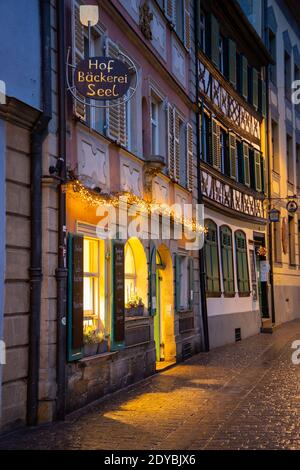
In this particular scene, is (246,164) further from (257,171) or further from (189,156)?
(189,156)

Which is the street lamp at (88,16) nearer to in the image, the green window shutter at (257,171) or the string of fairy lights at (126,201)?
the string of fairy lights at (126,201)

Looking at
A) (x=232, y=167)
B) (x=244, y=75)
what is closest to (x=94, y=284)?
(x=232, y=167)

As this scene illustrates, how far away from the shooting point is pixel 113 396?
10.4m

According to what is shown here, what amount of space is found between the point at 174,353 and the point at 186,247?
277 cm

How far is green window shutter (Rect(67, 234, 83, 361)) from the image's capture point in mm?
9156

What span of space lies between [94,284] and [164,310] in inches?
171

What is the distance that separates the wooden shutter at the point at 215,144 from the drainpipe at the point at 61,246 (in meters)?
10.2

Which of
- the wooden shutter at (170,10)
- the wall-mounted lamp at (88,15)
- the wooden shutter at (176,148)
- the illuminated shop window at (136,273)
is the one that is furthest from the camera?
the wooden shutter at (176,148)

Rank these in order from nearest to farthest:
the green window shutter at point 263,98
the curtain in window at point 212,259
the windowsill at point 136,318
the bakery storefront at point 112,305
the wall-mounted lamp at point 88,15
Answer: the bakery storefront at point 112,305, the wall-mounted lamp at point 88,15, the windowsill at point 136,318, the curtain in window at point 212,259, the green window shutter at point 263,98

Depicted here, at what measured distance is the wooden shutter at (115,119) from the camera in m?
11.1

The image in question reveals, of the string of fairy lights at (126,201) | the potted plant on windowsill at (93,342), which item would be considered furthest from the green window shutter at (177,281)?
the potted plant on windowsill at (93,342)

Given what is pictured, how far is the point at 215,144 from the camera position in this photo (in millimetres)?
19266

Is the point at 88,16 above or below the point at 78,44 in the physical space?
above

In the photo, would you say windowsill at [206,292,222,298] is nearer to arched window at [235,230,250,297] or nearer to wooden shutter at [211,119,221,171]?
arched window at [235,230,250,297]
